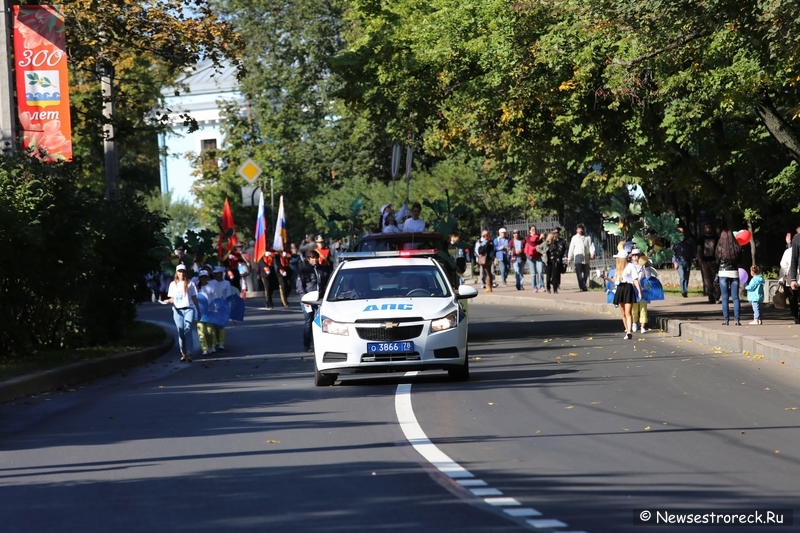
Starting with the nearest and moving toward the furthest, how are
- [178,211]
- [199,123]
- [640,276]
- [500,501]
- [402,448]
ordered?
[500,501] < [402,448] < [640,276] < [199,123] < [178,211]

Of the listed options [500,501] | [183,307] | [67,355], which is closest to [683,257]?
[183,307]

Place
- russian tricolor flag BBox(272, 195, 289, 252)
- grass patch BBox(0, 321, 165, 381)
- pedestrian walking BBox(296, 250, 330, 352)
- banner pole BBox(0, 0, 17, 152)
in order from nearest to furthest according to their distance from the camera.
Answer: grass patch BBox(0, 321, 165, 381) < banner pole BBox(0, 0, 17, 152) < pedestrian walking BBox(296, 250, 330, 352) < russian tricolor flag BBox(272, 195, 289, 252)

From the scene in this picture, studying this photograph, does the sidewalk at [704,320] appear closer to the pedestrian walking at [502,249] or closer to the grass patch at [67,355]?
the pedestrian walking at [502,249]

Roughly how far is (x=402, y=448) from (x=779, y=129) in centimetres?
1429

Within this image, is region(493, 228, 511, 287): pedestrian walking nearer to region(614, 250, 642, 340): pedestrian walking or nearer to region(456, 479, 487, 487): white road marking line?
region(614, 250, 642, 340): pedestrian walking

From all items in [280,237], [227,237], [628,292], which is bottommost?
[628,292]

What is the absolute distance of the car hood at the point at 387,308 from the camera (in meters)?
16.3

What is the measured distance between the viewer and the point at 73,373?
63.6ft

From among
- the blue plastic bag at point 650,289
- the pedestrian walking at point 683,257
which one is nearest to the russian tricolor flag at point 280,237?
the pedestrian walking at point 683,257

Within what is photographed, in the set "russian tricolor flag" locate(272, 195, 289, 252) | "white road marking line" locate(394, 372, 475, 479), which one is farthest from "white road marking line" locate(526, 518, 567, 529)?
"russian tricolor flag" locate(272, 195, 289, 252)

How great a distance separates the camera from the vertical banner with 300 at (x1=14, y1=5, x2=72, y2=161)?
2266 centimetres

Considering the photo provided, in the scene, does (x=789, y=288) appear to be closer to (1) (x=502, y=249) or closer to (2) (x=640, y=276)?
(2) (x=640, y=276)

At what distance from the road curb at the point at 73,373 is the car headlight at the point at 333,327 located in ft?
13.1

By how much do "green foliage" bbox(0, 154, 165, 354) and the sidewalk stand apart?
10554mm
